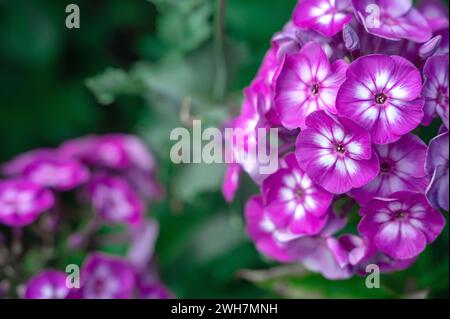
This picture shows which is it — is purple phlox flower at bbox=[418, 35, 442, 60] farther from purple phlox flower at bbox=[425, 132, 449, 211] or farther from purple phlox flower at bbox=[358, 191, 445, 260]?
purple phlox flower at bbox=[358, 191, 445, 260]

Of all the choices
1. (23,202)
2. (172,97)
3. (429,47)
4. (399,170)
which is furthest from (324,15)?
(23,202)

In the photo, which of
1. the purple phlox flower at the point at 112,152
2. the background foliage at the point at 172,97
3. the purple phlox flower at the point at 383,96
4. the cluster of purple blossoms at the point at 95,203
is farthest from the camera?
the purple phlox flower at the point at 112,152

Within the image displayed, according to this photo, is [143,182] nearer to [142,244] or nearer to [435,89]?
[142,244]

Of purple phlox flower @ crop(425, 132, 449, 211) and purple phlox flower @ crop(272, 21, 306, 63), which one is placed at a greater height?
purple phlox flower @ crop(272, 21, 306, 63)

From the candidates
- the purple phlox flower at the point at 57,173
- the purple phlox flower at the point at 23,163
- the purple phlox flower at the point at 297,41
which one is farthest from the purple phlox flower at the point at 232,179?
the purple phlox flower at the point at 23,163

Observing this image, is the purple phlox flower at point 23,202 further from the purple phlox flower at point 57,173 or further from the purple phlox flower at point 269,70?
the purple phlox flower at point 269,70

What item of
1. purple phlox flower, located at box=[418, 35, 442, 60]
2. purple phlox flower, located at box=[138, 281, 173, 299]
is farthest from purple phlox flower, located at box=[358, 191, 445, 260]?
purple phlox flower, located at box=[138, 281, 173, 299]
